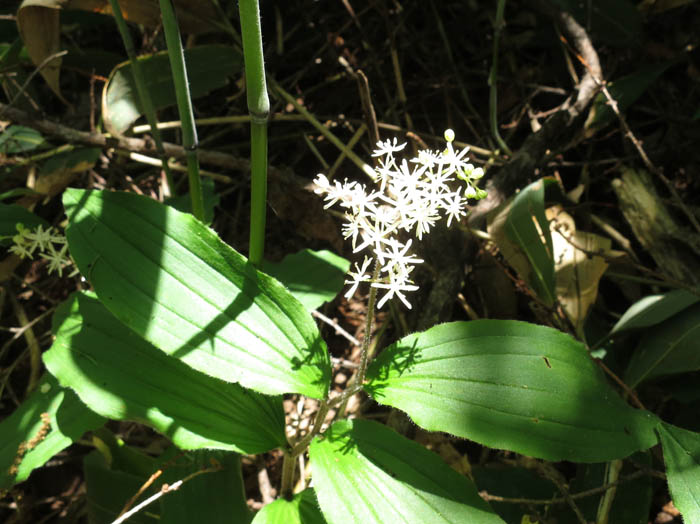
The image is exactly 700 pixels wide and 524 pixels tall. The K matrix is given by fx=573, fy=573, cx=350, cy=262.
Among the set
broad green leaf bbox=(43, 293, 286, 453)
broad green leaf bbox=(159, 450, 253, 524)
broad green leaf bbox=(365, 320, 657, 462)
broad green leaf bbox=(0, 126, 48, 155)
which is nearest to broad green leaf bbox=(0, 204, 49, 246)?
broad green leaf bbox=(0, 126, 48, 155)

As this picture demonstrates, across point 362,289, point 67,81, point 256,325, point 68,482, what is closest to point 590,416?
point 256,325

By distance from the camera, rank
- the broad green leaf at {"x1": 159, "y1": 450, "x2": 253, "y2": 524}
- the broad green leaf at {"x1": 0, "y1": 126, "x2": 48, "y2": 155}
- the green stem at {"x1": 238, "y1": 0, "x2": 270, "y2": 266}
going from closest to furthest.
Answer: the green stem at {"x1": 238, "y1": 0, "x2": 270, "y2": 266} → the broad green leaf at {"x1": 159, "y1": 450, "x2": 253, "y2": 524} → the broad green leaf at {"x1": 0, "y1": 126, "x2": 48, "y2": 155}

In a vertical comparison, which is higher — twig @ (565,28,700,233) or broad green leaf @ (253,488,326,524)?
twig @ (565,28,700,233)

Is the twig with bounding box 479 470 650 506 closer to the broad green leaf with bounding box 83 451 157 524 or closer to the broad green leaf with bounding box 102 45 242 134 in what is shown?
the broad green leaf with bounding box 83 451 157 524

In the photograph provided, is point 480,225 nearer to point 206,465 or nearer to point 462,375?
point 462,375

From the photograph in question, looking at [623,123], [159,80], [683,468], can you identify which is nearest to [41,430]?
[159,80]

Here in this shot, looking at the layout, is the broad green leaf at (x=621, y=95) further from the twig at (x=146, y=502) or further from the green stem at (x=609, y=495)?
the twig at (x=146, y=502)
